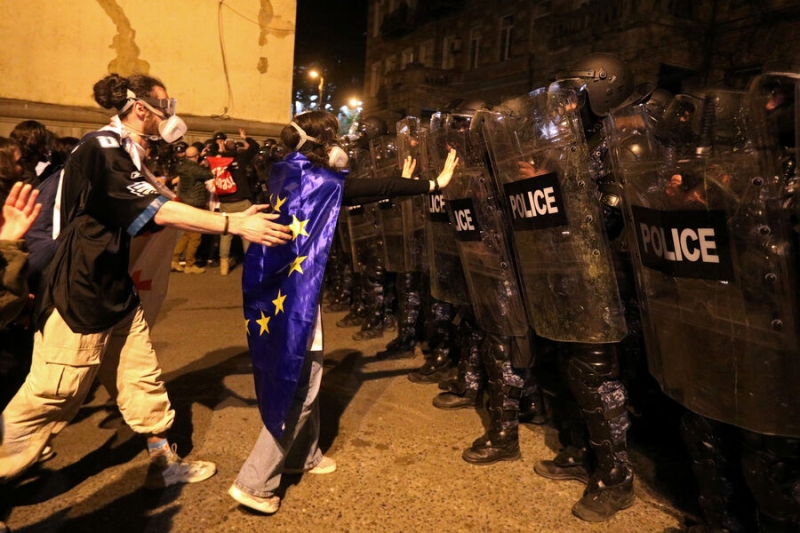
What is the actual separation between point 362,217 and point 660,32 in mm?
13698

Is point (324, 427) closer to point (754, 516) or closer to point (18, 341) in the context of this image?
point (18, 341)

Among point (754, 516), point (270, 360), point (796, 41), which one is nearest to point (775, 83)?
point (754, 516)

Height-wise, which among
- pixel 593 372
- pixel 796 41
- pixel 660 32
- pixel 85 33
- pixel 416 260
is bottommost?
pixel 593 372

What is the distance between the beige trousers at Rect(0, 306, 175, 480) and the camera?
2.38 m

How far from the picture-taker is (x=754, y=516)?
91.0 inches

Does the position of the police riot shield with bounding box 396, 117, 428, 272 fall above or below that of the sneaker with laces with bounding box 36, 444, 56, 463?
above

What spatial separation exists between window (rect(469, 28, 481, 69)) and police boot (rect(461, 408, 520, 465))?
23.3 meters

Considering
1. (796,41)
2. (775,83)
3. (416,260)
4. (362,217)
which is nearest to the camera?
(775,83)

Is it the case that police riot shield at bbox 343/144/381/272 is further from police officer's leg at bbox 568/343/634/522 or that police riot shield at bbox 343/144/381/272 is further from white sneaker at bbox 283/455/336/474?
police officer's leg at bbox 568/343/634/522

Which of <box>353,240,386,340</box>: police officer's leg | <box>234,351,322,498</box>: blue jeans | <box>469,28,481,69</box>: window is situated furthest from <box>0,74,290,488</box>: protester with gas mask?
<box>469,28,481,69</box>: window

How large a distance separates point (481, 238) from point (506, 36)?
21978 millimetres

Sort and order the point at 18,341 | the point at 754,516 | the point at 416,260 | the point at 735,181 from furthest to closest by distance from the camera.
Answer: the point at 416,260 < the point at 18,341 < the point at 754,516 < the point at 735,181

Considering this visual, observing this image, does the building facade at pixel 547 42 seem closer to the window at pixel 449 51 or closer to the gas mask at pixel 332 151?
the window at pixel 449 51

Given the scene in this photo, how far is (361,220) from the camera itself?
5.49 metres
